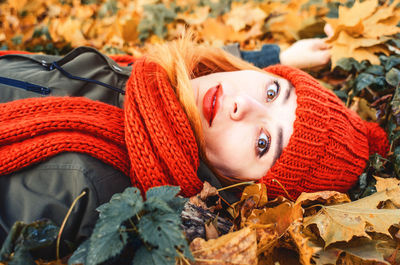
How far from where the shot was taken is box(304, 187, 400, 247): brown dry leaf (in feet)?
3.07

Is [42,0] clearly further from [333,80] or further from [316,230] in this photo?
[316,230]

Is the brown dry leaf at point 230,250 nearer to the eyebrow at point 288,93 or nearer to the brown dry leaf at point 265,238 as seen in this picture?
the brown dry leaf at point 265,238

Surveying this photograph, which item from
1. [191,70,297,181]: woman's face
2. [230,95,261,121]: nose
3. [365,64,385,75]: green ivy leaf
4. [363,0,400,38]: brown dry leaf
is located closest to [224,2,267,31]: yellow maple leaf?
[363,0,400,38]: brown dry leaf

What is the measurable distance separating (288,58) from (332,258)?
1.66 m

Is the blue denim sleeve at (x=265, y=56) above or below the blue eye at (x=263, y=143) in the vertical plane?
above

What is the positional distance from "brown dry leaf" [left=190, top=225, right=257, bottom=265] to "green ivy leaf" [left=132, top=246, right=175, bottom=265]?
12 cm

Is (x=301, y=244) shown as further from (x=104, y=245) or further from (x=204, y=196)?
(x=104, y=245)

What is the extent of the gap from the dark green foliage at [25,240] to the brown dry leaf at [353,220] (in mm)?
873

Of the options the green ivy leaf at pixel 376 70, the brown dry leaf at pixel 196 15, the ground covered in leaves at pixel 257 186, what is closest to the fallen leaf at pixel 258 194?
the ground covered in leaves at pixel 257 186

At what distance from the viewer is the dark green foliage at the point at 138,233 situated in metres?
0.71

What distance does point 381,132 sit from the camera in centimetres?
151

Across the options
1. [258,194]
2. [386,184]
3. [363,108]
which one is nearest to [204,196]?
[258,194]

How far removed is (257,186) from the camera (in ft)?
3.86

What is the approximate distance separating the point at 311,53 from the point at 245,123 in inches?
45.9
